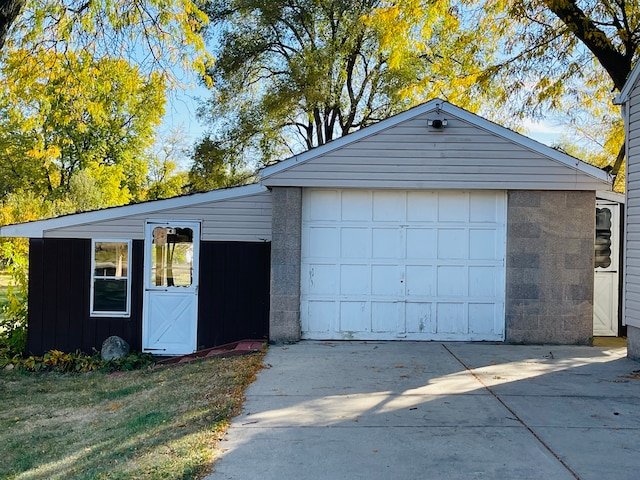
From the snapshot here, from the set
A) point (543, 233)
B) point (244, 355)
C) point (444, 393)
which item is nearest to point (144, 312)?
point (244, 355)

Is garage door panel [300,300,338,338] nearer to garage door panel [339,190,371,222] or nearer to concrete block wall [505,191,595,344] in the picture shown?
garage door panel [339,190,371,222]

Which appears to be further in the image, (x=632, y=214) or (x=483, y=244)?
(x=483, y=244)

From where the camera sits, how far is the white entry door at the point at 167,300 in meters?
10.8

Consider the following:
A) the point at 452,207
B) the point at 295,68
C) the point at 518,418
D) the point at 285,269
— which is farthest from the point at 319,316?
the point at 295,68

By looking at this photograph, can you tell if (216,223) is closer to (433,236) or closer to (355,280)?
(355,280)

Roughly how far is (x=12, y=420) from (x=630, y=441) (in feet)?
22.7

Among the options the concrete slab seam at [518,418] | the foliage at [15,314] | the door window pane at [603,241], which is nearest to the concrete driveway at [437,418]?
the concrete slab seam at [518,418]

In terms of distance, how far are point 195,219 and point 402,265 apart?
376cm

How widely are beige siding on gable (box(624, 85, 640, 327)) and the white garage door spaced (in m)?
1.87

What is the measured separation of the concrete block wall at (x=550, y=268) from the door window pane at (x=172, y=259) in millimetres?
5505

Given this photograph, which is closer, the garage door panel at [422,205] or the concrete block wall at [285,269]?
the concrete block wall at [285,269]

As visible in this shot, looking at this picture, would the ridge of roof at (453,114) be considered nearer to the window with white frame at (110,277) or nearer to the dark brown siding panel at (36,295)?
the window with white frame at (110,277)

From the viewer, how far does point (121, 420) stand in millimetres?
6656

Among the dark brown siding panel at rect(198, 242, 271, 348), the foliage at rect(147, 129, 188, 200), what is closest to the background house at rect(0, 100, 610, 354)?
the dark brown siding panel at rect(198, 242, 271, 348)
